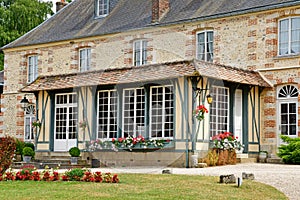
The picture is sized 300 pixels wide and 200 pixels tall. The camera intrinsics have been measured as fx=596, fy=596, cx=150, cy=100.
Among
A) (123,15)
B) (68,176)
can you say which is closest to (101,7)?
(123,15)

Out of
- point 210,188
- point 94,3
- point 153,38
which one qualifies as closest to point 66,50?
point 94,3

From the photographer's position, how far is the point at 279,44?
18.5 metres

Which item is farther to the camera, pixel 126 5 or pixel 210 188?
pixel 126 5

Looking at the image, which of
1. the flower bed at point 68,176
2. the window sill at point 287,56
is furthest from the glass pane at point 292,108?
the flower bed at point 68,176

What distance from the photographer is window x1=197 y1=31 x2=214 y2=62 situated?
66.0ft

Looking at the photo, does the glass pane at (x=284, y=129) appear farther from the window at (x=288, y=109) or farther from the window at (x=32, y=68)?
the window at (x=32, y=68)

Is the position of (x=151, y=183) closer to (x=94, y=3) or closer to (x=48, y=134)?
(x=48, y=134)

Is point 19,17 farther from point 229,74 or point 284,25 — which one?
point 229,74

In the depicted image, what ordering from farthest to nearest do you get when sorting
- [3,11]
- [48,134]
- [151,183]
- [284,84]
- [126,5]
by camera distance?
[3,11] < [126,5] < [48,134] < [284,84] < [151,183]

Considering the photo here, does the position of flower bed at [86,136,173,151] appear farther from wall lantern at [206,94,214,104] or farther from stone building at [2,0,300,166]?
wall lantern at [206,94,214,104]

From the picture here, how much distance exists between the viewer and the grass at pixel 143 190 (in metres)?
9.39

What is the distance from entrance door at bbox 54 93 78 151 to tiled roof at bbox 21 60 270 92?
0.52 meters

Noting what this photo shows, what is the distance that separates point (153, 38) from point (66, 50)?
178 inches

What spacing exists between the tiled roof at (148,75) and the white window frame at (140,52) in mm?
3307
